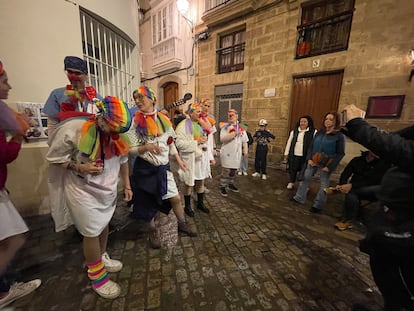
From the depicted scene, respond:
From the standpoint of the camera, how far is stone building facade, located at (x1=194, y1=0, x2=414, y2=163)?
174 inches

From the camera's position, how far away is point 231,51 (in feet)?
25.2

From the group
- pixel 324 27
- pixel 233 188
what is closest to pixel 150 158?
pixel 233 188

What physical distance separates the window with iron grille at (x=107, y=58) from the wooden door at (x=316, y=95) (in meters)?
5.10

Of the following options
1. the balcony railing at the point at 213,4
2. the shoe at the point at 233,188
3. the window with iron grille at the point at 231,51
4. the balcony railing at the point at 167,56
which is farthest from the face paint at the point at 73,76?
the balcony railing at the point at 167,56

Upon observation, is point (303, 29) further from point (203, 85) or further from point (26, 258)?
point (26, 258)

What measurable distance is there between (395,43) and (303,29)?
2.43 meters

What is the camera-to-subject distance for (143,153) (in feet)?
6.52

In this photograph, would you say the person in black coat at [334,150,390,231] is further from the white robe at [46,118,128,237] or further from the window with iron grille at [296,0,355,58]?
the window with iron grille at [296,0,355,58]

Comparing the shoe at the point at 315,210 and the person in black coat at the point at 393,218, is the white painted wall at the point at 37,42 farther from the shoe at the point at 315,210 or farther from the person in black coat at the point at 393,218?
the shoe at the point at 315,210

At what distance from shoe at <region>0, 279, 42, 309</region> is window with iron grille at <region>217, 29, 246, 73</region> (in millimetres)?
8078

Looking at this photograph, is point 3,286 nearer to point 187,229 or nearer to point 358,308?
point 187,229

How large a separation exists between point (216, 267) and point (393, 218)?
1.58m

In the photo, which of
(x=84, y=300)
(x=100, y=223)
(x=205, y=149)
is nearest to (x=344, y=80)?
(x=205, y=149)

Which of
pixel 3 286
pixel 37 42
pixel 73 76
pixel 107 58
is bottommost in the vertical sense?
pixel 3 286
